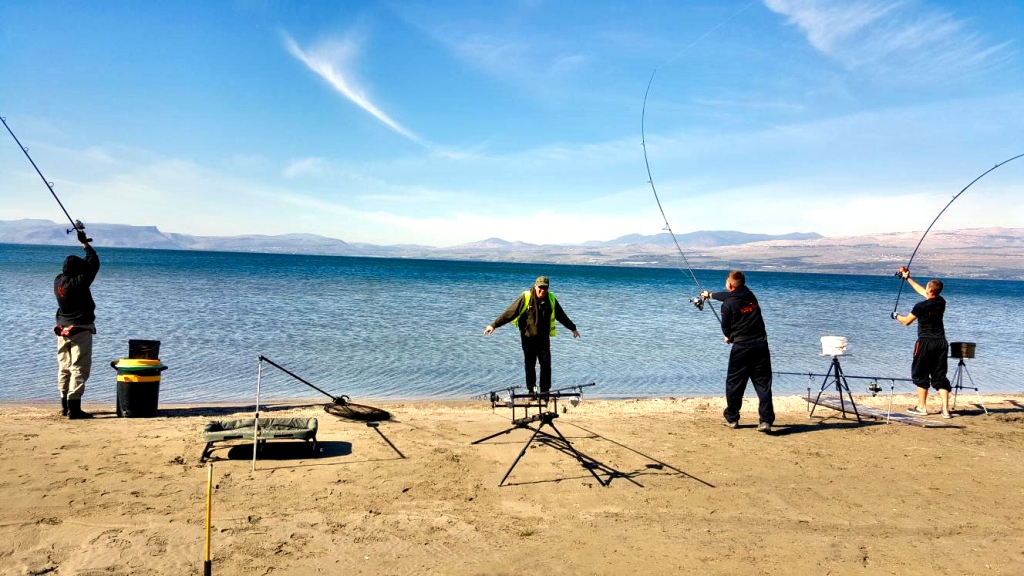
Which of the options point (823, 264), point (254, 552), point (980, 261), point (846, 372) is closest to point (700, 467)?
point (254, 552)

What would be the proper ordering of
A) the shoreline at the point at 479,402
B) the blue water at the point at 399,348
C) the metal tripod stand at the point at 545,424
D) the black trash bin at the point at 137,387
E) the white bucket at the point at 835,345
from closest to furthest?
the metal tripod stand at the point at 545,424, the black trash bin at the point at 137,387, the white bucket at the point at 835,345, the shoreline at the point at 479,402, the blue water at the point at 399,348

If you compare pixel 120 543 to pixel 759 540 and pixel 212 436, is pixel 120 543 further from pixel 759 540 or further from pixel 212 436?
pixel 759 540

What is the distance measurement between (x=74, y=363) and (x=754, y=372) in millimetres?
8373

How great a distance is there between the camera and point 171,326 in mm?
17562

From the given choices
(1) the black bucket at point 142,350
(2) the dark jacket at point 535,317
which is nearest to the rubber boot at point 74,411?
(1) the black bucket at point 142,350

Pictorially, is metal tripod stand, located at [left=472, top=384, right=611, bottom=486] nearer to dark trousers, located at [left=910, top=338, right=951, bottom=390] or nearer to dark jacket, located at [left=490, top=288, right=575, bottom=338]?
dark jacket, located at [left=490, top=288, right=575, bottom=338]

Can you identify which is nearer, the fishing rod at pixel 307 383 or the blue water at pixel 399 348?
the fishing rod at pixel 307 383

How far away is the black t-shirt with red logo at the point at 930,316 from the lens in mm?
8422

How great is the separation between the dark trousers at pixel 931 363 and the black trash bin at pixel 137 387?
10.2 metres

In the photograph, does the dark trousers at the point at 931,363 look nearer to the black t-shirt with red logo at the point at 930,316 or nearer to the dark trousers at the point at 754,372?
the black t-shirt with red logo at the point at 930,316

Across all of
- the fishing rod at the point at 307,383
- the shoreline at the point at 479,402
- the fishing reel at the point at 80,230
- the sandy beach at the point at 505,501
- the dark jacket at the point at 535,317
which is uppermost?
the fishing reel at the point at 80,230

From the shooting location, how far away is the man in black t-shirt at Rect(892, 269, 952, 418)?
333 inches

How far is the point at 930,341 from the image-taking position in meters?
8.63

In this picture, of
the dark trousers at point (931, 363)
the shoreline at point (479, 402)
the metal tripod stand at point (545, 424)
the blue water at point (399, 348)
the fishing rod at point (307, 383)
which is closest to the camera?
the fishing rod at point (307, 383)
